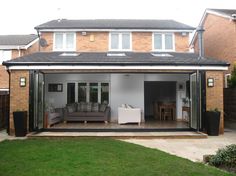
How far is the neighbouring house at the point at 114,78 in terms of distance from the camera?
1165 cm

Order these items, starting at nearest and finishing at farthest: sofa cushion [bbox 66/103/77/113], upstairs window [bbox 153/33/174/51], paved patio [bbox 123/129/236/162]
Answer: paved patio [bbox 123/129/236/162] < sofa cushion [bbox 66/103/77/113] < upstairs window [bbox 153/33/174/51]

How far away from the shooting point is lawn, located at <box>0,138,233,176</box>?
5.77m

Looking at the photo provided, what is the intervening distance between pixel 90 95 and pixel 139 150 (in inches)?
320

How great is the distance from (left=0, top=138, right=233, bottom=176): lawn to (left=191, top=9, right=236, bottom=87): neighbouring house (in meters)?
10.2

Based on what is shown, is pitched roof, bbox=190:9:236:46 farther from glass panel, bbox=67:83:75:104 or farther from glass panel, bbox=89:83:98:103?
glass panel, bbox=67:83:75:104

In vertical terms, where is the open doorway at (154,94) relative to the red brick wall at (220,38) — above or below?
below

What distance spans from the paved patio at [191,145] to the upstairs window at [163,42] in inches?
308

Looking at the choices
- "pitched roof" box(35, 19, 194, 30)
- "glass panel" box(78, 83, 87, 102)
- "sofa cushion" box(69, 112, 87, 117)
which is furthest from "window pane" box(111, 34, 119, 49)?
"sofa cushion" box(69, 112, 87, 117)

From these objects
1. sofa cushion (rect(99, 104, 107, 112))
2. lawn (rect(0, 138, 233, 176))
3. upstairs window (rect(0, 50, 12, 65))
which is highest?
upstairs window (rect(0, 50, 12, 65))

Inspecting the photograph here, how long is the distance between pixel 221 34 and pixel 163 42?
3649mm

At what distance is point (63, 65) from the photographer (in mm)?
11555

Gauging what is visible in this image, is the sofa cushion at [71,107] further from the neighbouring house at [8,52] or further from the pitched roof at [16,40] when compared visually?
the pitched roof at [16,40]

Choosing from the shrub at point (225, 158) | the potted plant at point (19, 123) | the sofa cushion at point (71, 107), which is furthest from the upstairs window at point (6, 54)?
the shrub at point (225, 158)

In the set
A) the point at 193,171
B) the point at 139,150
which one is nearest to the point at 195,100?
the point at 139,150
